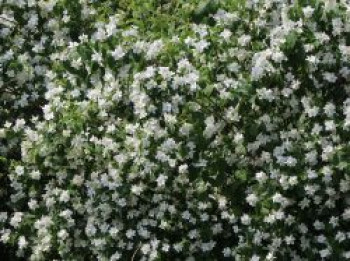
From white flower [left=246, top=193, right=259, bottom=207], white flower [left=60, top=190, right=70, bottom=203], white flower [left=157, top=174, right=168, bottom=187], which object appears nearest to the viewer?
white flower [left=246, top=193, right=259, bottom=207]

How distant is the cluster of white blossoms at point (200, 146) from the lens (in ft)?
15.5

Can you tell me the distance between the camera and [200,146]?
486cm

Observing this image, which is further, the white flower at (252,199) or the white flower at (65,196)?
the white flower at (65,196)

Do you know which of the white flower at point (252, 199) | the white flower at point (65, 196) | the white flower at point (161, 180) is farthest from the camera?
the white flower at point (65, 196)

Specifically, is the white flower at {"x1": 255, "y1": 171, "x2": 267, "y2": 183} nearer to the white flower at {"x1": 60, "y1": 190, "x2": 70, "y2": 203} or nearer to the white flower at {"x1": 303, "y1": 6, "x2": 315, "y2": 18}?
the white flower at {"x1": 303, "y1": 6, "x2": 315, "y2": 18}

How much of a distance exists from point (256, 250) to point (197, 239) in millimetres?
404

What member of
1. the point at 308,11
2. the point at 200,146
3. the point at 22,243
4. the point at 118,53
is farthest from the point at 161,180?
the point at 308,11

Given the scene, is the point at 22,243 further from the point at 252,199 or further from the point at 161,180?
the point at 252,199

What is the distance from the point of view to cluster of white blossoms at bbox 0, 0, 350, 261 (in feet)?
15.5

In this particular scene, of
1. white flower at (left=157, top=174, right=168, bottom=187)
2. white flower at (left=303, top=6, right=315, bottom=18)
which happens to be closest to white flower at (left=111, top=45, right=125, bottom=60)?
white flower at (left=157, top=174, right=168, bottom=187)

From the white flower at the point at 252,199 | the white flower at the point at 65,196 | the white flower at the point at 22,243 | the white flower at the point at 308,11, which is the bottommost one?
the white flower at the point at 22,243

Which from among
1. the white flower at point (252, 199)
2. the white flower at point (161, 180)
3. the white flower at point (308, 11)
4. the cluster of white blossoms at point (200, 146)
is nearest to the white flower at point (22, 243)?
the cluster of white blossoms at point (200, 146)

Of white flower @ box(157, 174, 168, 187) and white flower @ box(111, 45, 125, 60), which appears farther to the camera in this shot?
white flower @ box(111, 45, 125, 60)

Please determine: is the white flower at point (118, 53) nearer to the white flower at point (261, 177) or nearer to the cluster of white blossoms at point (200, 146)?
the cluster of white blossoms at point (200, 146)
